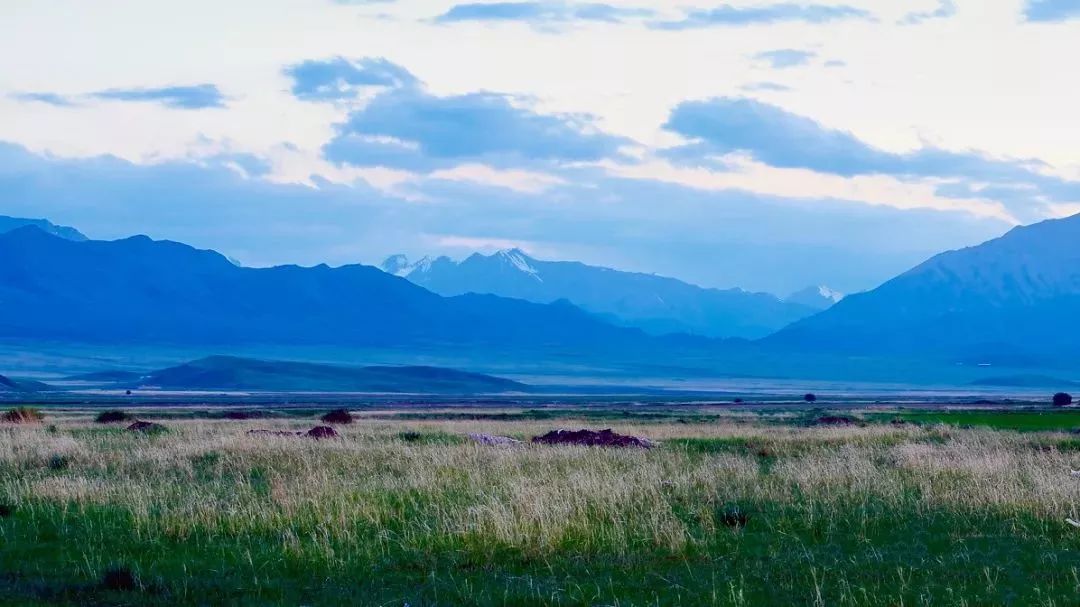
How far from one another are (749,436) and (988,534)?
2100cm

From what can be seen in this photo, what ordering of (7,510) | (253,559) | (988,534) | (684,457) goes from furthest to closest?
(684,457) < (7,510) < (988,534) < (253,559)

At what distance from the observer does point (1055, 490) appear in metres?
19.6

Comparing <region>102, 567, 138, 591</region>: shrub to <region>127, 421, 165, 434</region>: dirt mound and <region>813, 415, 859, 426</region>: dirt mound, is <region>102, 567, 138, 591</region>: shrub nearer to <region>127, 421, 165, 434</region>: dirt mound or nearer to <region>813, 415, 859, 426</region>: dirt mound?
<region>127, 421, 165, 434</region>: dirt mound

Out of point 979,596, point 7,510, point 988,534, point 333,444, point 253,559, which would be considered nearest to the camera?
point 979,596

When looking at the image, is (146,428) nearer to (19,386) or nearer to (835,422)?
(835,422)

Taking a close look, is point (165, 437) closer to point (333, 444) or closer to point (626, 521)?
point (333, 444)

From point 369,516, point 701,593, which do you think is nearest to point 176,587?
point 369,516

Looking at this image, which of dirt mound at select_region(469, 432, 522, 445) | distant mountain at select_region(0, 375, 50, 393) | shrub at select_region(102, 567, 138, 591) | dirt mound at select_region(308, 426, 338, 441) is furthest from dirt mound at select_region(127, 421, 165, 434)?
distant mountain at select_region(0, 375, 50, 393)

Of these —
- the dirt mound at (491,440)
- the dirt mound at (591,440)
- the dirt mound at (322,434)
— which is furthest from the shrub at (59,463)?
the dirt mound at (591,440)

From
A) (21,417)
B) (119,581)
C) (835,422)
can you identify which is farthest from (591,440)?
(21,417)

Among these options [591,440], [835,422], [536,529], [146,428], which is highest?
[146,428]

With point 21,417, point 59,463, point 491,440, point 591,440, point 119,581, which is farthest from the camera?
point 21,417

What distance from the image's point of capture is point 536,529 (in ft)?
54.5

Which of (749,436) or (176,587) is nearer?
(176,587)
